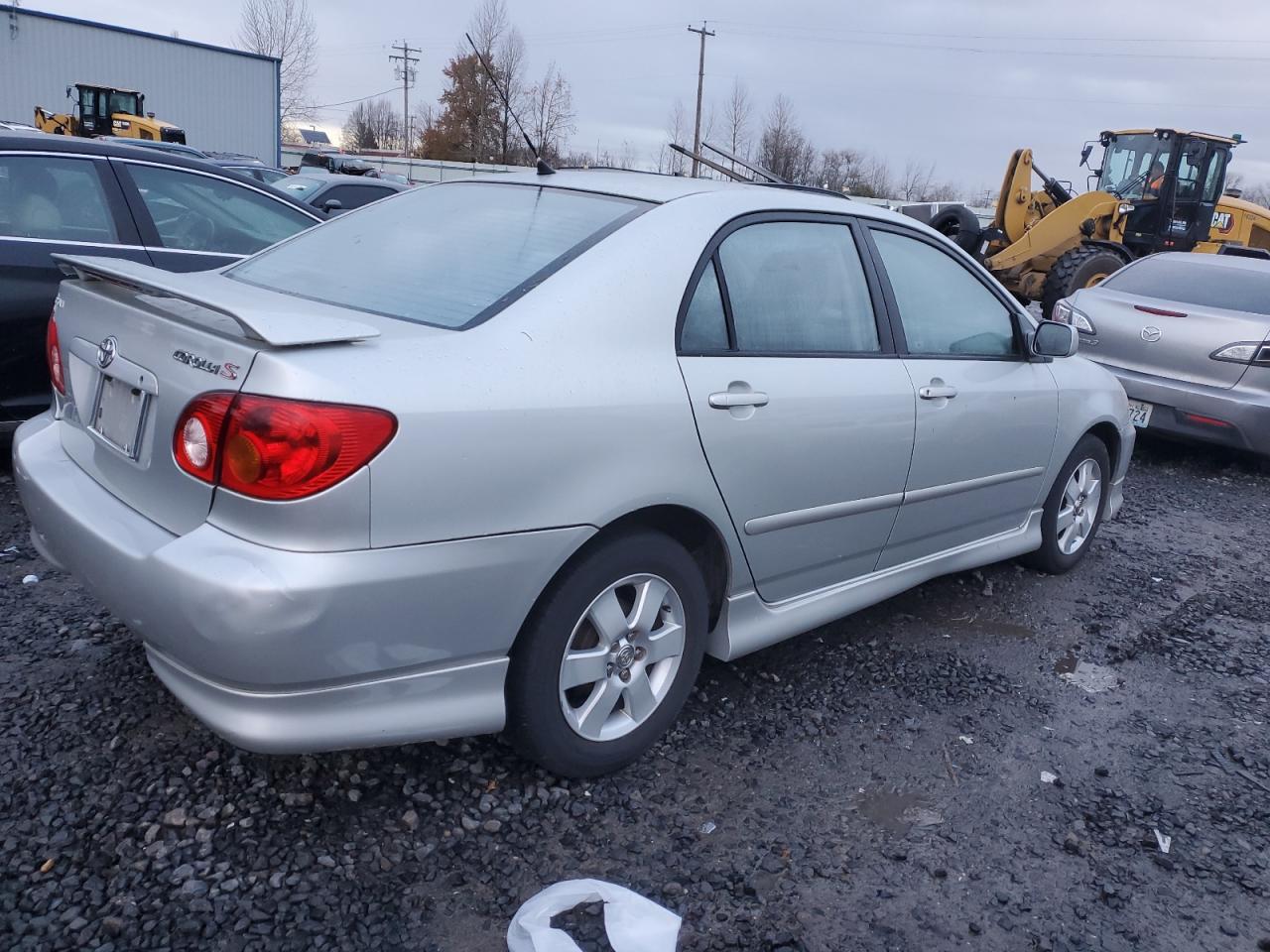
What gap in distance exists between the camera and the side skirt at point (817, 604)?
10.0ft

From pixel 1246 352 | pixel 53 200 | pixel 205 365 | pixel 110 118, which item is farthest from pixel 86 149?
pixel 110 118

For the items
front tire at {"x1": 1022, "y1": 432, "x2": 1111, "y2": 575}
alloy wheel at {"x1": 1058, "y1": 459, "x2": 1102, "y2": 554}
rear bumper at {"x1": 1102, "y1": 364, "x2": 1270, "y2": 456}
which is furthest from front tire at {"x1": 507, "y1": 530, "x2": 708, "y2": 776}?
rear bumper at {"x1": 1102, "y1": 364, "x2": 1270, "y2": 456}

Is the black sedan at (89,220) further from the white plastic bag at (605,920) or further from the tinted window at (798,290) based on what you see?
the white plastic bag at (605,920)

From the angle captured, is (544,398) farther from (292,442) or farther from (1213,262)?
(1213,262)

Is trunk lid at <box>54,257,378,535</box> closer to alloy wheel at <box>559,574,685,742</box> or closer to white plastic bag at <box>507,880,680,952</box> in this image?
alloy wheel at <box>559,574,685,742</box>

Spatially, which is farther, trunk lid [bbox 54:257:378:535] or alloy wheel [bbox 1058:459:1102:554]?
alloy wheel [bbox 1058:459:1102:554]

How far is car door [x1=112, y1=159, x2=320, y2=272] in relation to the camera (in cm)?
494

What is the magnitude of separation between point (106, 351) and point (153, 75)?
109 ft

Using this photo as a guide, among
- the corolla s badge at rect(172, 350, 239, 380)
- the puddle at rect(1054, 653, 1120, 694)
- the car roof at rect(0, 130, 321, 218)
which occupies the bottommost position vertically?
the puddle at rect(1054, 653, 1120, 694)

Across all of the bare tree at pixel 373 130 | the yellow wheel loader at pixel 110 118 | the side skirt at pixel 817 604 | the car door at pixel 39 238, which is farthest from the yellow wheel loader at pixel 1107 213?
the bare tree at pixel 373 130

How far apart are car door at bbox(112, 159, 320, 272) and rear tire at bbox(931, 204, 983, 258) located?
30.3ft

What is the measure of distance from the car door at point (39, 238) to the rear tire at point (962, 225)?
33.1 feet

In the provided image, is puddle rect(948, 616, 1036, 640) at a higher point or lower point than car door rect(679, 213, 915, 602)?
lower

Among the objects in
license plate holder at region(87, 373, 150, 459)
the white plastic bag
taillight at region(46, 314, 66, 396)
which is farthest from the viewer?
taillight at region(46, 314, 66, 396)
